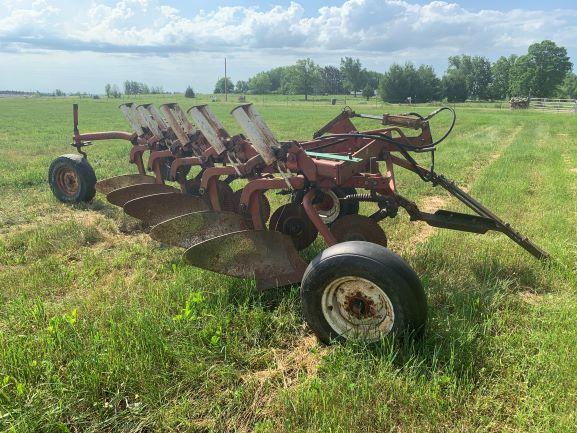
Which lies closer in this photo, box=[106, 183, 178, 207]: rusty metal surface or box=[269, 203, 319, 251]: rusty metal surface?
box=[269, 203, 319, 251]: rusty metal surface

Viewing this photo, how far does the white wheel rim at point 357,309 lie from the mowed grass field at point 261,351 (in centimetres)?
12

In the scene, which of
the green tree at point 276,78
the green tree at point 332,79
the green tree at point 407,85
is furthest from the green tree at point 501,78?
the green tree at point 276,78

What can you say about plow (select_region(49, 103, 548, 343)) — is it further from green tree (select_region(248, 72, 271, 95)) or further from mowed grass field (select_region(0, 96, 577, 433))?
green tree (select_region(248, 72, 271, 95))

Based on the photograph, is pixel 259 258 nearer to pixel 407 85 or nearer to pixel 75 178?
pixel 75 178

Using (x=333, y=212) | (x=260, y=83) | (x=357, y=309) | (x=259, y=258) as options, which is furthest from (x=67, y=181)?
(x=260, y=83)

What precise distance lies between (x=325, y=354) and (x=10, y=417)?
72.3 inches

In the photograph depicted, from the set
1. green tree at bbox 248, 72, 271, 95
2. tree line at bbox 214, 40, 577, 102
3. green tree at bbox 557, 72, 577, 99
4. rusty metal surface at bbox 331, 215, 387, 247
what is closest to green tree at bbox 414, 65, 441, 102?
tree line at bbox 214, 40, 577, 102

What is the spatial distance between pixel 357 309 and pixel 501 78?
4069 inches

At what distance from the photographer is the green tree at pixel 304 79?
114m

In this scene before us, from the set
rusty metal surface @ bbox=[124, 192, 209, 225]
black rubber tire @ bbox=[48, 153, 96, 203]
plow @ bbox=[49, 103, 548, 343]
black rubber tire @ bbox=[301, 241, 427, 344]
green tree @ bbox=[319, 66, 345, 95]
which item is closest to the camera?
black rubber tire @ bbox=[301, 241, 427, 344]

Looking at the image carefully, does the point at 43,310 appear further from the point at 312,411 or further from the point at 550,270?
the point at 550,270

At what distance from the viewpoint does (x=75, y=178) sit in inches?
276

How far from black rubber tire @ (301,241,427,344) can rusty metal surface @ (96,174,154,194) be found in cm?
390

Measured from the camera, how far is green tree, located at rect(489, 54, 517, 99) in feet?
293
